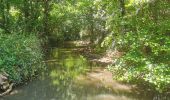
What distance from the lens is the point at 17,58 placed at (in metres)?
16.5

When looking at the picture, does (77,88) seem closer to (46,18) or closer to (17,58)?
(17,58)

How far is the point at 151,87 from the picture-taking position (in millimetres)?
15352

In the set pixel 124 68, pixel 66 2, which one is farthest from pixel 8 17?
pixel 124 68

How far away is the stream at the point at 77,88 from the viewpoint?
14125mm

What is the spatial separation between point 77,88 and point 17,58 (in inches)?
144

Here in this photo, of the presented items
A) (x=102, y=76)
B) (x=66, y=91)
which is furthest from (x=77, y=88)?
(x=102, y=76)

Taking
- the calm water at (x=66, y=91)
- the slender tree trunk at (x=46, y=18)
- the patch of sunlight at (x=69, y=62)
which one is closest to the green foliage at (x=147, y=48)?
the calm water at (x=66, y=91)

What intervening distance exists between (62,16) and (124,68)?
25.5 metres

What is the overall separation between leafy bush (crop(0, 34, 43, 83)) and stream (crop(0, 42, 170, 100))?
1.88ft

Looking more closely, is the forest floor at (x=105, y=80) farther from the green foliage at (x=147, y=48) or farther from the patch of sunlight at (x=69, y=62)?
the patch of sunlight at (x=69, y=62)

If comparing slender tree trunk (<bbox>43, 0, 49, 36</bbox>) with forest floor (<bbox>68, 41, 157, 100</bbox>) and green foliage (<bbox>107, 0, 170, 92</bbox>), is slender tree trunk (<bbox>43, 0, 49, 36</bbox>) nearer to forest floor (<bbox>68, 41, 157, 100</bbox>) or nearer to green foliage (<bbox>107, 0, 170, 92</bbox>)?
forest floor (<bbox>68, 41, 157, 100</bbox>)

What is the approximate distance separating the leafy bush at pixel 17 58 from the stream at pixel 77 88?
0.57 metres

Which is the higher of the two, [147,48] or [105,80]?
[147,48]

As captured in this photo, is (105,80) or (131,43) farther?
(105,80)
